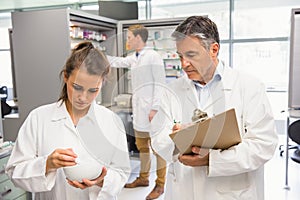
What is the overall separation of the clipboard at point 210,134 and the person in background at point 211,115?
0.03 metres

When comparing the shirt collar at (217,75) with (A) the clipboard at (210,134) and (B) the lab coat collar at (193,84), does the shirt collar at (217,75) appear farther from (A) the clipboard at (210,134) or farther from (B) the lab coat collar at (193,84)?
(A) the clipboard at (210,134)

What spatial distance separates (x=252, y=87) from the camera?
120cm

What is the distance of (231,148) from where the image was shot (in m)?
1.13

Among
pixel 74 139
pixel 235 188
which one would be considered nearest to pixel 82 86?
pixel 74 139

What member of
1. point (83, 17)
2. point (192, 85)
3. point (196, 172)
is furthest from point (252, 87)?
point (83, 17)

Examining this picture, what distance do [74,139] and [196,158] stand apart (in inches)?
18.2

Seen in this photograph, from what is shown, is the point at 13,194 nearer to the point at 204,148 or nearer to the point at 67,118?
the point at 67,118

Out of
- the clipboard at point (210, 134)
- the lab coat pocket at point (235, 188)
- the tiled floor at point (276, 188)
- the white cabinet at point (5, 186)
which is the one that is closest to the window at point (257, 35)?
the tiled floor at point (276, 188)

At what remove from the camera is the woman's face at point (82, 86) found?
107cm

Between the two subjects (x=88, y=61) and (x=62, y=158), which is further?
(x=88, y=61)

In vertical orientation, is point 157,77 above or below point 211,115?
above

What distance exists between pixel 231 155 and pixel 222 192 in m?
0.18

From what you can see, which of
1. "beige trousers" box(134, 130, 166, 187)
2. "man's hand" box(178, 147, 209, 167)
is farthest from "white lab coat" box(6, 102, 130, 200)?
"man's hand" box(178, 147, 209, 167)

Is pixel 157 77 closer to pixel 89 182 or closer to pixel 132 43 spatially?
pixel 132 43
